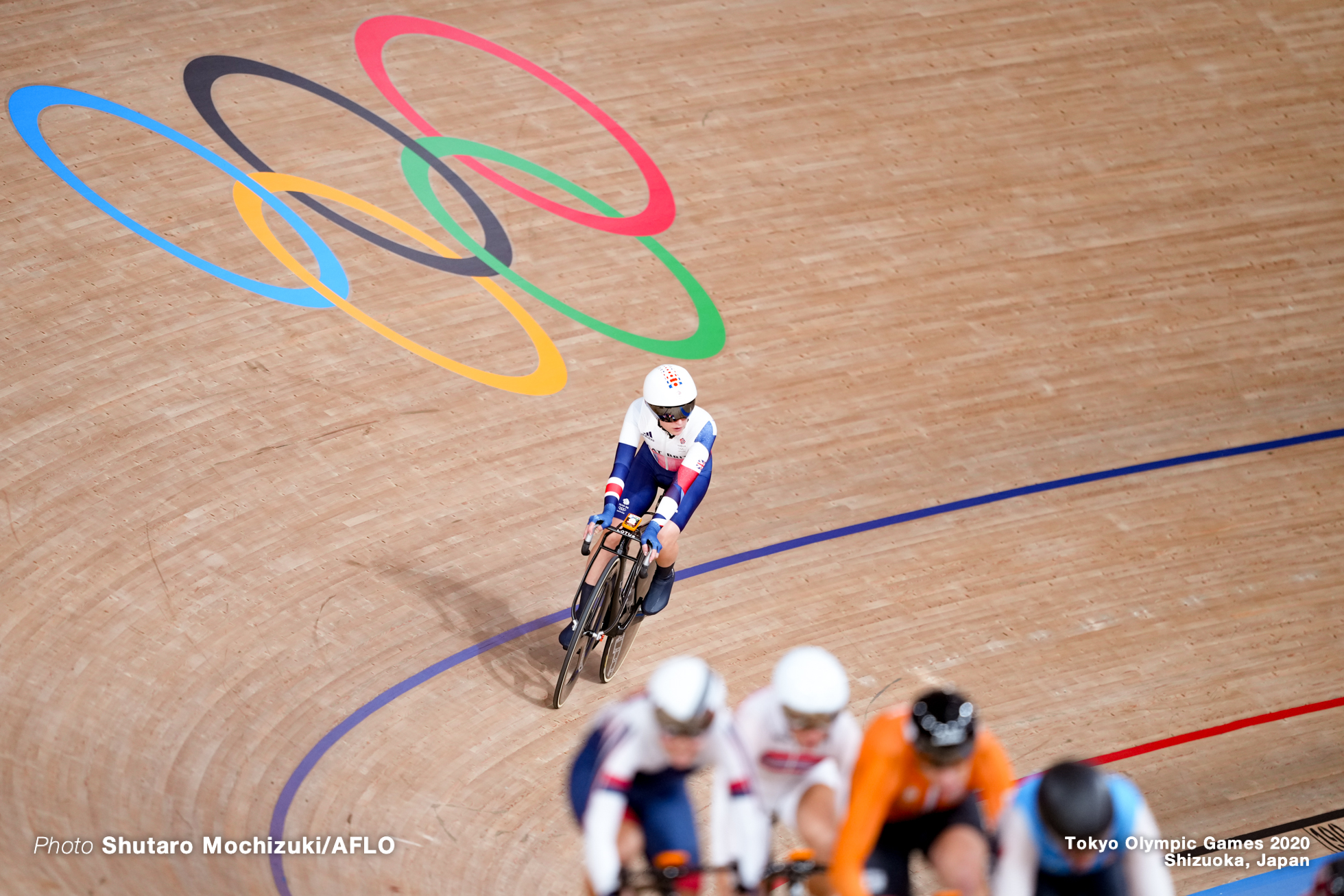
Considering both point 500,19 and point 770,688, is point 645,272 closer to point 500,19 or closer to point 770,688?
point 500,19

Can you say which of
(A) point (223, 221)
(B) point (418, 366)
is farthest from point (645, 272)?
(A) point (223, 221)

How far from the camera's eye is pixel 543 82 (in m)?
7.79

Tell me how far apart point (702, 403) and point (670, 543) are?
5.98ft

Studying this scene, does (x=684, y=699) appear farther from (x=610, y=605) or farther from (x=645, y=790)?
(x=610, y=605)

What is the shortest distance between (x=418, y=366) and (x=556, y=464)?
3.05 ft

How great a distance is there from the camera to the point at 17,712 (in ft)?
13.9

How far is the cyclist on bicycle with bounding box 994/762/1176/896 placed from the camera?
7.79 feet

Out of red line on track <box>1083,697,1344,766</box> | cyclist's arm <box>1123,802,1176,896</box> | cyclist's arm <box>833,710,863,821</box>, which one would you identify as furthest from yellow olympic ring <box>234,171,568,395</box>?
cyclist's arm <box>1123,802,1176,896</box>

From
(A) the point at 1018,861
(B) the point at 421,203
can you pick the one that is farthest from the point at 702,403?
(A) the point at 1018,861

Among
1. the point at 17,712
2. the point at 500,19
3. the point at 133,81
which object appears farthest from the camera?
the point at 500,19

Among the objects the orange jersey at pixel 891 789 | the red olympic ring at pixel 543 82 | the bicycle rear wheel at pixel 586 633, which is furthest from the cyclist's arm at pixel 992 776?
the red olympic ring at pixel 543 82

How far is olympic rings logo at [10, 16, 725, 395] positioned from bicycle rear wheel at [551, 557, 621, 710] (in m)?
1.78

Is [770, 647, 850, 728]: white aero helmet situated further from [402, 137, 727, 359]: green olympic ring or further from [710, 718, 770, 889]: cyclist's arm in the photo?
[402, 137, 727, 359]: green olympic ring

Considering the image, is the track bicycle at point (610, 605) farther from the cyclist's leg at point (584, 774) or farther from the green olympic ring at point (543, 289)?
the green olympic ring at point (543, 289)
